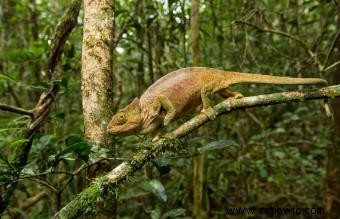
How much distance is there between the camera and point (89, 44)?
2.47 meters

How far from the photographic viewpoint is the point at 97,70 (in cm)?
240

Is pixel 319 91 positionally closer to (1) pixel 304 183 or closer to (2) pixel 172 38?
(2) pixel 172 38

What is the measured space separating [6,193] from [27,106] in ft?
12.9

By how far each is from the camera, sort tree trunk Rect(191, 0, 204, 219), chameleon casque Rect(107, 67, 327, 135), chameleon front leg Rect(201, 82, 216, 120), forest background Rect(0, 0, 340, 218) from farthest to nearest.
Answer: tree trunk Rect(191, 0, 204, 219), forest background Rect(0, 0, 340, 218), chameleon front leg Rect(201, 82, 216, 120), chameleon casque Rect(107, 67, 327, 135)

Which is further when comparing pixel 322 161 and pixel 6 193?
pixel 322 161

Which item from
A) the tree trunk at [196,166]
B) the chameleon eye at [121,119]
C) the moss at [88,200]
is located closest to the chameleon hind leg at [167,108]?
the chameleon eye at [121,119]

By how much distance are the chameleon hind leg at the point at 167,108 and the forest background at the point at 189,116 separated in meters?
0.43

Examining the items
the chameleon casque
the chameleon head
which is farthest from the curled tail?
the chameleon head

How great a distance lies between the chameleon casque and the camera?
2.77 meters

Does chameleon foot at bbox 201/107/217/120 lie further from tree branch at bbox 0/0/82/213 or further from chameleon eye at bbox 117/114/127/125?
tree branch at bbox 0/0/82/213

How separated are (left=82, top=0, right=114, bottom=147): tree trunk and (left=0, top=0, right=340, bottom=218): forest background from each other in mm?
22

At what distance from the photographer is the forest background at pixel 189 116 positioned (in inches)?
127

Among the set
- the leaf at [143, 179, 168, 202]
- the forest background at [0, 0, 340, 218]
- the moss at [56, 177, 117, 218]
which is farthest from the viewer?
the forest background at [0, 0, 340, 218]

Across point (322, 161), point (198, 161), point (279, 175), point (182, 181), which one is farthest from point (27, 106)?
point (322, 161)
